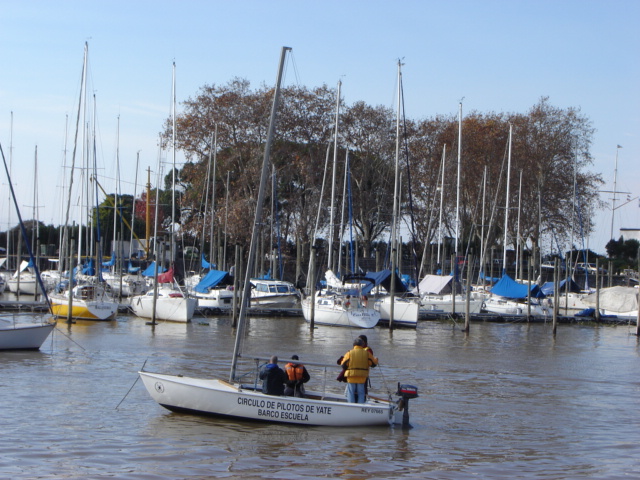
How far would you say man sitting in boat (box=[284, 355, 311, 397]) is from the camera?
17.8 meters

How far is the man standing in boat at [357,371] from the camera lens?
17.5 meters

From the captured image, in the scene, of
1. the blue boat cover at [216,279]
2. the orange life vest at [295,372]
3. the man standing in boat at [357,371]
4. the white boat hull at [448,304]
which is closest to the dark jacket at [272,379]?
the orange life vest at [295,372]

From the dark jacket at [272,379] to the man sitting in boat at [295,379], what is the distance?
0.50 ft

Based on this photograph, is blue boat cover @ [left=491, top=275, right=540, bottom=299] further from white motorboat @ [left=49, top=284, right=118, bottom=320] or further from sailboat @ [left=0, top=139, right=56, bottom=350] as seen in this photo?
sailboat @ [left=0, top=139, right=56, bottom=350]

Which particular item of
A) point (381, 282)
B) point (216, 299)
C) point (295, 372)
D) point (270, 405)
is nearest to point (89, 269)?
point (216, 299)

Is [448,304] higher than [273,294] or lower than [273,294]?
lower

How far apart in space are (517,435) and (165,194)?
228 ft

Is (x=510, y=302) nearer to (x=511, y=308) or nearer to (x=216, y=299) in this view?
(x=511, y=308)

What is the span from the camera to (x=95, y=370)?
2603 cm

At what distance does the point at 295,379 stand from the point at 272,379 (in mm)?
522

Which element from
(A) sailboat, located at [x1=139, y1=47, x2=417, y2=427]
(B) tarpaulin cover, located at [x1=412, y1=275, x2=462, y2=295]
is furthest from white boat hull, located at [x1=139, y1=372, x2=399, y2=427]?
(B) tarpaulin cover, located at [x1=412, y1=275, x2=462, y2=295]

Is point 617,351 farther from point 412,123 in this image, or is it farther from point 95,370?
point 412,123

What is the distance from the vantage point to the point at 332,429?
17453 millimetres

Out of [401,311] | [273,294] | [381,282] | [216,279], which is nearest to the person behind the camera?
[401,311]
